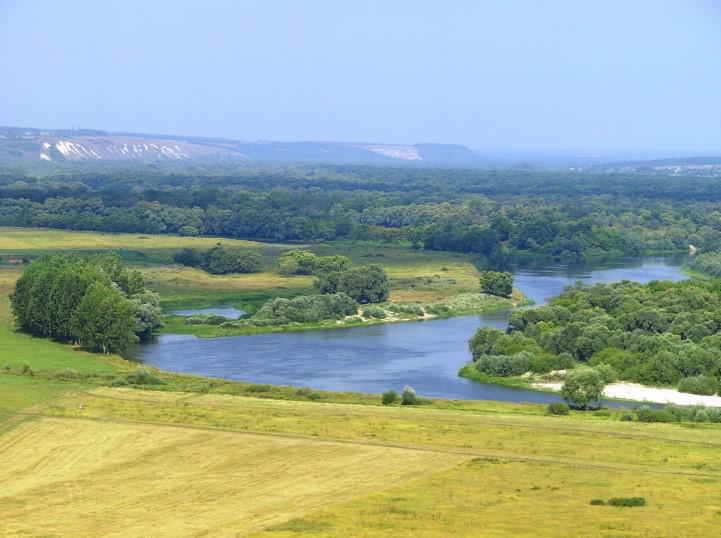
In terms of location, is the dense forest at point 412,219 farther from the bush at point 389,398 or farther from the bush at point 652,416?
the bush at point 652,416

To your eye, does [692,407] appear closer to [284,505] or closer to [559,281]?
[284,505]

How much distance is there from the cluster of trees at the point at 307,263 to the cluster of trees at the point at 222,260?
2.32 m

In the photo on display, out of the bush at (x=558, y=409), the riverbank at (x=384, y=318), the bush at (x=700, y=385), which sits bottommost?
the riverbank at (x=384, y=318)

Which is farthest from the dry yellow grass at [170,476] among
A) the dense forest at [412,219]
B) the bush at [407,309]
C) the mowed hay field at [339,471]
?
the dense forest at [412,219]

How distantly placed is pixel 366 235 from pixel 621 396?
8203 cm

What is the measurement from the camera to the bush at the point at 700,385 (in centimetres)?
5400

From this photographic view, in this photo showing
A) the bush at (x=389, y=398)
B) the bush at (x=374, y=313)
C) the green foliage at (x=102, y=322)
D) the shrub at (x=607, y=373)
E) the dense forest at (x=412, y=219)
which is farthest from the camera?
the dense forest at (x=412, y=219)

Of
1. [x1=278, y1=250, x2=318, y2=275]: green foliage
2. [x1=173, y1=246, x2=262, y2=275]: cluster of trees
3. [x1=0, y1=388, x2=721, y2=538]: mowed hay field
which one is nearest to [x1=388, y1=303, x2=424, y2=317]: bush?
[x1=278, y1=250, x2=318, y2=275]: green foliage

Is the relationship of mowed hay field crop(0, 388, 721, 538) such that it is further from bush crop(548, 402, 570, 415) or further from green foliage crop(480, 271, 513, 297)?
green foliage crop(480, 271, 513, 297)

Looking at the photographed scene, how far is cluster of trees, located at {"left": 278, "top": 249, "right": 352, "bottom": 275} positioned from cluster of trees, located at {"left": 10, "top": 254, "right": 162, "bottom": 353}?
25.5 metres

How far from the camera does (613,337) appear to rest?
61.9 m

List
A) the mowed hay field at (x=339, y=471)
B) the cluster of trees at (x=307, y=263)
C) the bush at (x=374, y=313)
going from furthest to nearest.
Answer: the cluster of trees at (x=307, y=263) → the bush at (x=374, y=313) → the mowed hay field at (x=339, y=471)

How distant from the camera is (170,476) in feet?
111

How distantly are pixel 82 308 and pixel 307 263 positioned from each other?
129 ft
